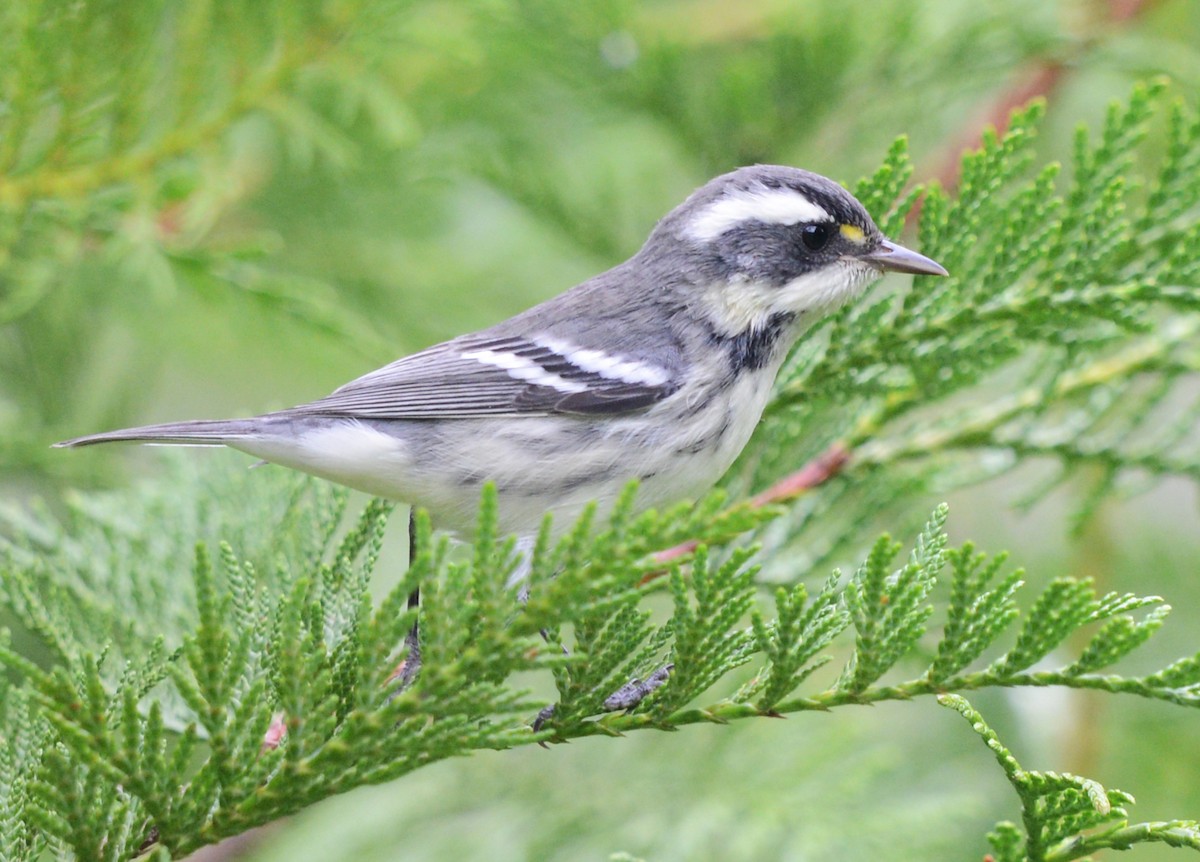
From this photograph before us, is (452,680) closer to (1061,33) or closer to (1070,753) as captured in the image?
(1070,753)

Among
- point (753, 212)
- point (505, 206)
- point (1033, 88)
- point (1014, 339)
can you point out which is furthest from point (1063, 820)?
point (505, 206)

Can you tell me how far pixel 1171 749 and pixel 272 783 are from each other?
265cm

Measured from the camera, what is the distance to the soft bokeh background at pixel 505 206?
2291 millimetres

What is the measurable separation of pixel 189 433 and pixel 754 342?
3.42 feet

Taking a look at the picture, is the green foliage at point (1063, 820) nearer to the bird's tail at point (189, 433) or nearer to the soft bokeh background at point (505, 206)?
the soft bokeh background at point (505, 206)

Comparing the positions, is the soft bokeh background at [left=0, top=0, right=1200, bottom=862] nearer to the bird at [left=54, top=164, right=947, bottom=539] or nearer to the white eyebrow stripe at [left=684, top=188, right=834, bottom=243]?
the bird at [left=54, top=164, right=947, bottom=539]

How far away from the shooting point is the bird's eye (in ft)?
7.27

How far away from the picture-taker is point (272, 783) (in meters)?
1.28

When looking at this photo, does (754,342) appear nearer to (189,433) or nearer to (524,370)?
(524,370)

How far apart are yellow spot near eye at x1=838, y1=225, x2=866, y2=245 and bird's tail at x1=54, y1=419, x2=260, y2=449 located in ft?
3.76

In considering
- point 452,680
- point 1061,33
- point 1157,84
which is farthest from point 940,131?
point 452,680

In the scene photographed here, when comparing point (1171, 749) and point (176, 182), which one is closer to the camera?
point (176, 182)

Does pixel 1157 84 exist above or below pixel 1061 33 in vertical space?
below

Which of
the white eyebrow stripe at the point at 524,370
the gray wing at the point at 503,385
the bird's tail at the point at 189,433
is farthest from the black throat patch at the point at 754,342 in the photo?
the bird's tail at the point at 189,433
